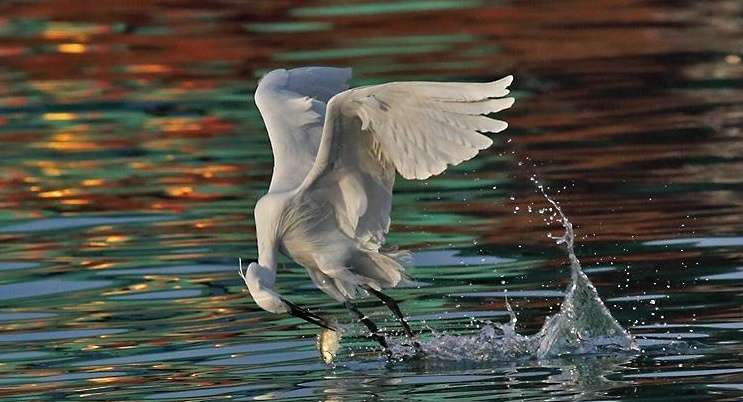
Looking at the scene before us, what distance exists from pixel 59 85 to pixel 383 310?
11.6 m

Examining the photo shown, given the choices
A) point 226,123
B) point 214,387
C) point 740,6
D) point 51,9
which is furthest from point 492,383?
point 51,9

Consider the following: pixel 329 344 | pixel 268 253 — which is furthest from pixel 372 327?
pixel 268 253

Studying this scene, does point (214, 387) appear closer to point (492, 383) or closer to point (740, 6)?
point (492, 383)

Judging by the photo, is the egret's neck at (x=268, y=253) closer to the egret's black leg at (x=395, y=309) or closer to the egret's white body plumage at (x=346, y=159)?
the egret's white body plumage at (x=346, y=159)

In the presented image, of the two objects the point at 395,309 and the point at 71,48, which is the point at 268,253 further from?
the point at 71,48

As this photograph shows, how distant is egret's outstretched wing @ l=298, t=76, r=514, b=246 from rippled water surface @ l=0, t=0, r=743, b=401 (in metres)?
0.76

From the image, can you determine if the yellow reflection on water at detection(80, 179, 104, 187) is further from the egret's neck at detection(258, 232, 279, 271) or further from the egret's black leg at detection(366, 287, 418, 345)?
the egret's neck at detection(258, 232, 279, 271)

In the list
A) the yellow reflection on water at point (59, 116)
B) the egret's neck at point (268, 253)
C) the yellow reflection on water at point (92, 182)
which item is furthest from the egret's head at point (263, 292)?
the yellow reflection on water at point (59, 116)

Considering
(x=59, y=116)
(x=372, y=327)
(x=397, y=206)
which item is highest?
(x=372, y=327)

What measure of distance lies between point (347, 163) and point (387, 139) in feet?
1.13

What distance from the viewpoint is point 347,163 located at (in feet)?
29.3

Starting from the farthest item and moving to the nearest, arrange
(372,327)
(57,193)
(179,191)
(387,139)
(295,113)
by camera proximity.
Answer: (57,193) → (179,191) → (295,113) → (372,327) → (387,139)

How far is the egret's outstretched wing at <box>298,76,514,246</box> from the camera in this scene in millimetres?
8141

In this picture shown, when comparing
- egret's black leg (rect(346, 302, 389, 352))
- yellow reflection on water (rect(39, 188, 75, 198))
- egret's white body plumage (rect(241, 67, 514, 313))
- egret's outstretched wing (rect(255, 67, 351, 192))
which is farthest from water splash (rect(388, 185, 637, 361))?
yellow reflection on water (rect(39, 188, 75, 198))
